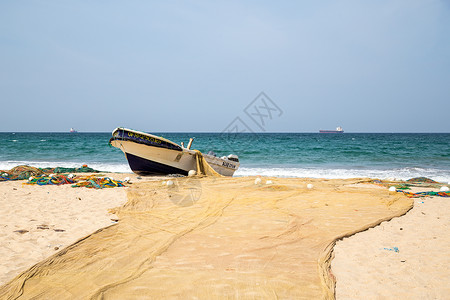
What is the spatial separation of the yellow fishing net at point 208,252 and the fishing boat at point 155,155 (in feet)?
15.7

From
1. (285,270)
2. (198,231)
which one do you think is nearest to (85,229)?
(198,231)

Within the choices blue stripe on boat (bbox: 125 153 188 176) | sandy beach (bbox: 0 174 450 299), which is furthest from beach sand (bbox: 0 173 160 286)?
blue stripe on boat (bbox: 125 153 188 176)

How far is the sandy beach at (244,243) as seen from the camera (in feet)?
8.14

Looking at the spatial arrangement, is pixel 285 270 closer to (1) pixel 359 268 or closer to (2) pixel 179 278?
(1) pixel 359 268

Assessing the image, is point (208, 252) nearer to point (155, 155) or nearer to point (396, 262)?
point (396, 262)

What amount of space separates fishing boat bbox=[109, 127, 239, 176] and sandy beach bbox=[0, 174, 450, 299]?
13.8 feet

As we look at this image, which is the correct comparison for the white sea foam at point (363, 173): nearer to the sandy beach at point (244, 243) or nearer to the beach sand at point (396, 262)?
the sandy beach at point (244, 243)

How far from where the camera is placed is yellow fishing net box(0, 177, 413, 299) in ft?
7.69

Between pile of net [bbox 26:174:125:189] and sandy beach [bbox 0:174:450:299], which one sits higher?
sandy beach [bbox 0:174:450:299]

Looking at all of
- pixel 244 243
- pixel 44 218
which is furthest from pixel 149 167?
pixel 244 243

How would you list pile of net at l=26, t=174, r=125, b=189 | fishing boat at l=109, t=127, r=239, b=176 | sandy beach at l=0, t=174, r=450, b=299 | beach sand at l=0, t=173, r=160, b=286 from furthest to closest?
1. fishing boat at l=109, t=127, r=239, b=176
2. pile of net at l=26, t=174, r=125, b=189
3. beach sand at l=0, t=173, r=160, b=286
4. sandy beach at l=0, t=174, r=450, b=299

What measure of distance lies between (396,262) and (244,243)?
64.5 inches

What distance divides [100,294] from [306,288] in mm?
1633

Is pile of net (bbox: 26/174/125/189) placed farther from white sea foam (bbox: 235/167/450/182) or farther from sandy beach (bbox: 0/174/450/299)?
white sea foam (bbox: 235/167/450/182)
